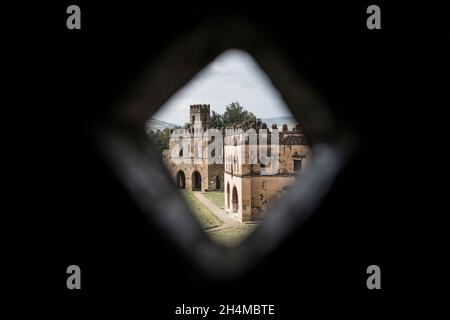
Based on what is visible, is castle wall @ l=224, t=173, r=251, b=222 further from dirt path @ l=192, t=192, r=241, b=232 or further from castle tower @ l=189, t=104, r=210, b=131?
castle tower @ l=189, t=104, r=210, b=131

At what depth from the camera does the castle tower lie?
106 ft

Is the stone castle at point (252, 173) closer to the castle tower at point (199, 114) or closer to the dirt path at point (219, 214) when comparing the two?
the dirt path at point (219, 214)

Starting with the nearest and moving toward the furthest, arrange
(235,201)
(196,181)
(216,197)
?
(235,201)
(216,197)
(196,181)

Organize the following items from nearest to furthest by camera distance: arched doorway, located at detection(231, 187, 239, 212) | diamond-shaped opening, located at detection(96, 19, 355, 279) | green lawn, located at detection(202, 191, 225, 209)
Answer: diamond-shaped opening, located at detection(96, 19, 355, 279) < arched doorway, located at detection(231, 187, 239, 212) < green lawn, located at detection(202, 191, 225, 209)

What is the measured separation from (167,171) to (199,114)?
102ft

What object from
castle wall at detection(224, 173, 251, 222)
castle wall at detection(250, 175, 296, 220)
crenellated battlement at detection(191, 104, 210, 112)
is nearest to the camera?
castle wall at detection(250, 175, 296, 220)

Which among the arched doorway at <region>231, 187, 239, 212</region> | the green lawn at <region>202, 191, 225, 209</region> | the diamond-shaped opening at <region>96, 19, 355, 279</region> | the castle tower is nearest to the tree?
the castle tower

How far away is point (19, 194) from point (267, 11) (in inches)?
47.2

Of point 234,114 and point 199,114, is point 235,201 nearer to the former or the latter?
point 199,114

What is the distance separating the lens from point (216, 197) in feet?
94.7

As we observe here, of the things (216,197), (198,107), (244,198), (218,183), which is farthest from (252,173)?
(198,107)

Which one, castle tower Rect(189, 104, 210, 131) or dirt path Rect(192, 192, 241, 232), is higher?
castle tower Rect(189, 104, 210, 131)

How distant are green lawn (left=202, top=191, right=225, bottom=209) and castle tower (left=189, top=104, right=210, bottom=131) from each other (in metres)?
5.80
